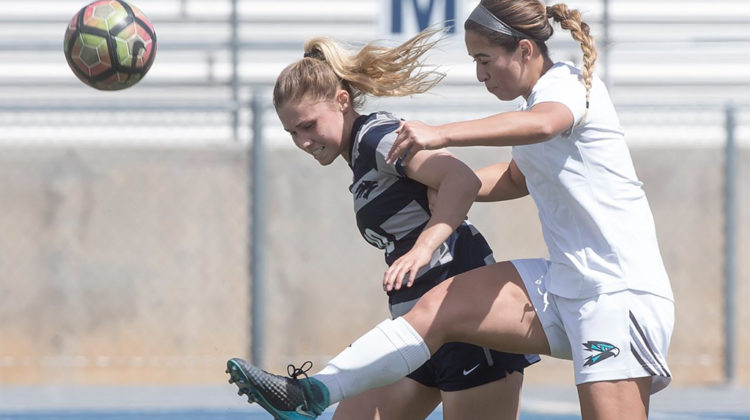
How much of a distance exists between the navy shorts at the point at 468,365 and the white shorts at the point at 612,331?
11.6 inches

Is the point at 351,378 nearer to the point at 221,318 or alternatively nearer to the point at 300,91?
the point at 300,91

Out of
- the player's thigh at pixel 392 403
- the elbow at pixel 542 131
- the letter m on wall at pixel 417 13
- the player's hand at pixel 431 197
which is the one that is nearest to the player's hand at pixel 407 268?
the player's hand at pixel 431 197

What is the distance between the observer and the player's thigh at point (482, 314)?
327 cm

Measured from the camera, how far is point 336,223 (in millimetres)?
8562

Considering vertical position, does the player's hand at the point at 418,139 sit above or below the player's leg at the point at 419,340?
above

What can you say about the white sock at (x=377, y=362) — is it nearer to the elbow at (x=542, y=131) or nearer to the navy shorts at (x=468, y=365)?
the navy shorts at (x=468, y=365)

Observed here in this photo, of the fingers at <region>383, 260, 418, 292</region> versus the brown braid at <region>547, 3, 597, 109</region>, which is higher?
the brown braid at <region>547, 3, 597, 109</region>

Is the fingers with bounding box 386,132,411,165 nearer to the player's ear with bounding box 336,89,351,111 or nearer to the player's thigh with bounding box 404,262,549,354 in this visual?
the player's thigh with bounding box 404,262,549,354

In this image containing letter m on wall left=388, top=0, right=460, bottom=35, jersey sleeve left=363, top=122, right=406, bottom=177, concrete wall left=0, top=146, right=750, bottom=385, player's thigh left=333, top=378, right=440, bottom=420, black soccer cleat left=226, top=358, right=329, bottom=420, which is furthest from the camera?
concrete wall left=0, top=146, right=750, bottom=385

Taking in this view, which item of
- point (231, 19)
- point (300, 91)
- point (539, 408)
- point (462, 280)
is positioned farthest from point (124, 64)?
point (231, 19)

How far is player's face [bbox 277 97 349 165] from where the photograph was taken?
3602mm

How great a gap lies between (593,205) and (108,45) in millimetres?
2384

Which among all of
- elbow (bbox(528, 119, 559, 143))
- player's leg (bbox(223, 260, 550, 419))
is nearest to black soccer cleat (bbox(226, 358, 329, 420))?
player's leg (bbox(223, 260, 550, 419))

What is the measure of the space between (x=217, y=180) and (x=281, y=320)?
1140mm
